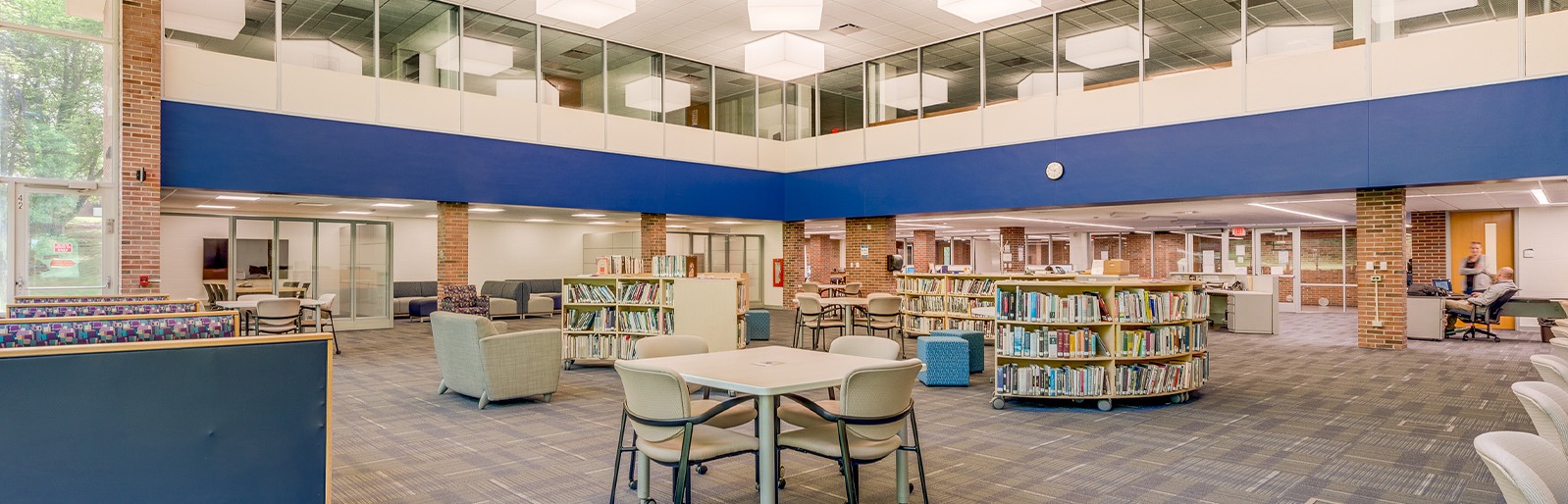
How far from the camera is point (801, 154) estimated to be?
53.9ft

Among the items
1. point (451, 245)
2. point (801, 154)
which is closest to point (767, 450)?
point (451, 245)

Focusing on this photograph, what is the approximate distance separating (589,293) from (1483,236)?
16.8 m

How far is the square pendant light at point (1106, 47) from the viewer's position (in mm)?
11633

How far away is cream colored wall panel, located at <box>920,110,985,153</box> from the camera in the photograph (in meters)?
13.7

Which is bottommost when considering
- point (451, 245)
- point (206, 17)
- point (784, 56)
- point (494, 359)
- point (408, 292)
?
point (494, 359)

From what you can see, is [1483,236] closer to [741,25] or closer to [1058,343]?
[1058,343]

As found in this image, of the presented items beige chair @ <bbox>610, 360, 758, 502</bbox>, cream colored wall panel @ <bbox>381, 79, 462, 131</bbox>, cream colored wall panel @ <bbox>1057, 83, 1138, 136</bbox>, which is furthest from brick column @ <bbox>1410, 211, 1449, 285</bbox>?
cream colored wall panel @ <bbox>381, 79, 462, 131</bbox>

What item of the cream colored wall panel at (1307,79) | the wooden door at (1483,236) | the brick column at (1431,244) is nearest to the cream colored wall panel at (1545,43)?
the cream colored wall panel at (1307,79)

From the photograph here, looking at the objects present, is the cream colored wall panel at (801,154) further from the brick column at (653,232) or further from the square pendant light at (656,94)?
the brick column at (653,232)

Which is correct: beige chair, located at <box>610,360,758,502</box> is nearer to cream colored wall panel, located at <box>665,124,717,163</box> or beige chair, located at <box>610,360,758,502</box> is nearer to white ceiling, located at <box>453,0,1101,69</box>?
white ceiling, located at <box>453,0,1101,69</box>

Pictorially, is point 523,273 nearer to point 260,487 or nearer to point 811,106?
point 811,106

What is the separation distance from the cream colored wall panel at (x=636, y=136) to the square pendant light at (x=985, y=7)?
23.5ft

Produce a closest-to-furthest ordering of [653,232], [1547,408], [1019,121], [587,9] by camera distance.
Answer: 1. [1547,408]
2. [587,9]
3. [1019,121]
4. [653,232]

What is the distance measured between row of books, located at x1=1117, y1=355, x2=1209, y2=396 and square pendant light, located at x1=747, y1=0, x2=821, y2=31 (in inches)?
183
